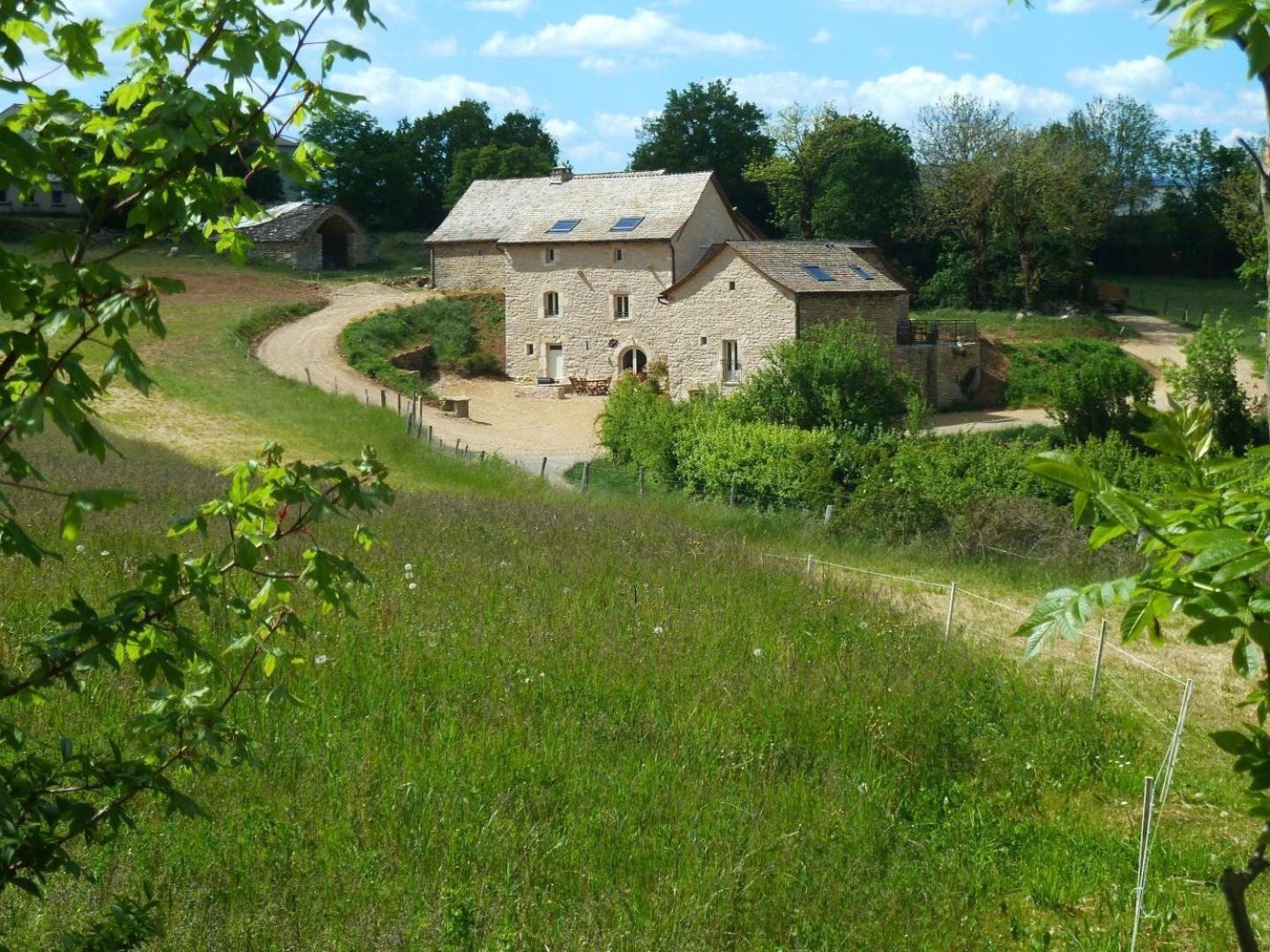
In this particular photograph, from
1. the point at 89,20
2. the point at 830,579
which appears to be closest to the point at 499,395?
the point at 830,579

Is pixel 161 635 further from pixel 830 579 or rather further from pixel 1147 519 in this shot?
pixel 830 579

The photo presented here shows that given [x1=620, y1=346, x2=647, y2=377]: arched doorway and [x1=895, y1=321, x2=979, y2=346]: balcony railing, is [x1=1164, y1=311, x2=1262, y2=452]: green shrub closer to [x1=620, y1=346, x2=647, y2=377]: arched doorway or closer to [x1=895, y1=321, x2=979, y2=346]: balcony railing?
[x1=895, y1=321, x2=979, y2=346]: balcony railing

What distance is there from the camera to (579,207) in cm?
4797

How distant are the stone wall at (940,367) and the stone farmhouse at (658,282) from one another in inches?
2.2

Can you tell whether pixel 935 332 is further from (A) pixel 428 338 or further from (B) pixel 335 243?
(B) pixel 335 243

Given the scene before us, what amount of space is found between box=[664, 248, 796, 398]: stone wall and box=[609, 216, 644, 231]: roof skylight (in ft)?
20.7

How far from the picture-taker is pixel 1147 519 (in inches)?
91.4

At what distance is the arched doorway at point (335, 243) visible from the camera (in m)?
60.2

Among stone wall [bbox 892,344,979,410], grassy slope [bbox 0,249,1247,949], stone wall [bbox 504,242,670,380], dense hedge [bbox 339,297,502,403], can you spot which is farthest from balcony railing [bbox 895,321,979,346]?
grassy slope [bbox 0,249,1247,949]

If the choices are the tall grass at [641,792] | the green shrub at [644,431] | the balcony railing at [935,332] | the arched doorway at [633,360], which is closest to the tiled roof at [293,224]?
the arched doorway at [633,360]

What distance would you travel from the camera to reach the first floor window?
38.9 m

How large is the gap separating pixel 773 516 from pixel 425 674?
1234 centimetres

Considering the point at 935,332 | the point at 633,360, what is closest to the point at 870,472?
the point at 935,332

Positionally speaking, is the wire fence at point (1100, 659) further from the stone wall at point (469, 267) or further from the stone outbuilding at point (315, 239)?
the stone outbuilding at point (315, 239)
